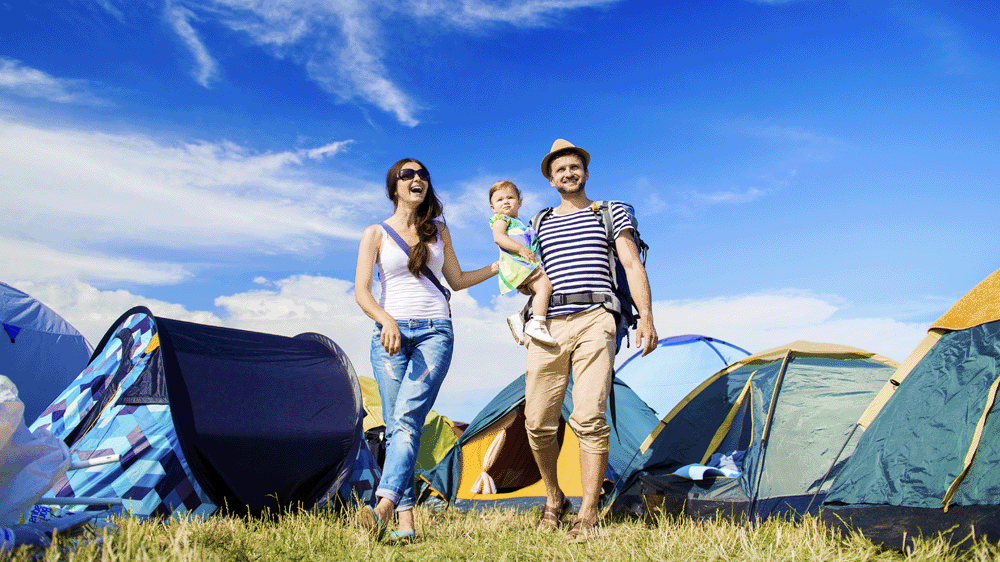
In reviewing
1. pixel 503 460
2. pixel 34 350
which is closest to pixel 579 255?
pixel 503 460

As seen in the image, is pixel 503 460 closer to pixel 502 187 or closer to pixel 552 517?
pixel 552 517

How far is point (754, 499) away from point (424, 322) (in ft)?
8.07

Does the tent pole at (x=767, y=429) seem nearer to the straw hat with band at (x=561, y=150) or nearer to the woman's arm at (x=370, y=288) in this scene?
the straw hat with band at (x=561, y=150)

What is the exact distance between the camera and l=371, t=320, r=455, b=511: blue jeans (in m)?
3.16

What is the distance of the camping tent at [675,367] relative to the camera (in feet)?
28.9

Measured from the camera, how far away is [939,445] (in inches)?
115

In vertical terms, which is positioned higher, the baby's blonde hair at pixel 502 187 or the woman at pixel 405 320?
the baby's blonde hair at pixel 502 187

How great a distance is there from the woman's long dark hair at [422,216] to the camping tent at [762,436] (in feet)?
7.90

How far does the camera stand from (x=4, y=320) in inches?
321

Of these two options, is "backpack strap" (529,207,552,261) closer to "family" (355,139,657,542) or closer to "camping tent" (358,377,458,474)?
"family" (355,139,657,542)

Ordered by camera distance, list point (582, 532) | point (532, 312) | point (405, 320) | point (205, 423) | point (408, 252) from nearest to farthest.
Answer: point (582, 532) → point (405, 320) → point (408, 252) → point (532, 312) → point (205, 423)

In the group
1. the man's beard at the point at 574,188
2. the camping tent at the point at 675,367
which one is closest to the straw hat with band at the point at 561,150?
the man's beard at the point at 574,188

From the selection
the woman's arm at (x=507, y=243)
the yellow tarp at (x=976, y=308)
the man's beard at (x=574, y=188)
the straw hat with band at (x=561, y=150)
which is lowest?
the yellow tarp at (x=976, y=308)

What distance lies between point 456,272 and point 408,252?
0.41 metres
